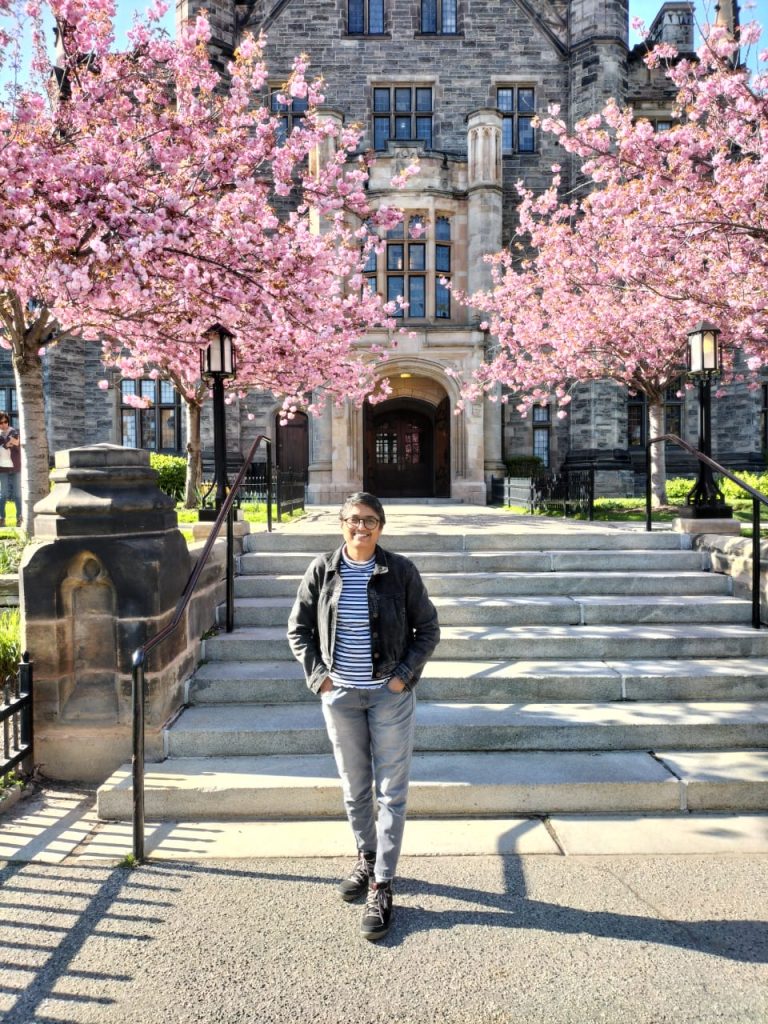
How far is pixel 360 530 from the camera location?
10.8 feet

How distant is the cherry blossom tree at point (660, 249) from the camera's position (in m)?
9.02

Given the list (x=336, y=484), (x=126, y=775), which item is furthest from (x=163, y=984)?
(x=336, y=484)

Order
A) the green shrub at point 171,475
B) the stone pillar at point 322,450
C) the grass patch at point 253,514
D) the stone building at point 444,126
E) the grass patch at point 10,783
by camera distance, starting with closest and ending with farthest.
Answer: the grass patch at point 10,783
the grass patch at point 253,514
the green shrub at point 171,475
the stone pillar at point 322,450
the stone building at point 444,126

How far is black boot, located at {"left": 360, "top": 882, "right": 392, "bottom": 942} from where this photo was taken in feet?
9.84

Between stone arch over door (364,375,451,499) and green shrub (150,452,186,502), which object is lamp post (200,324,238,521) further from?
stone arch over door (364,375,451,499)

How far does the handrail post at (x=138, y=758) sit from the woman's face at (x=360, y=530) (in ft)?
4.75

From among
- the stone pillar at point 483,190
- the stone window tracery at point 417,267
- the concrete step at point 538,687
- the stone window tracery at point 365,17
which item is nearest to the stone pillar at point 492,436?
the stone window tracery at point 417,267

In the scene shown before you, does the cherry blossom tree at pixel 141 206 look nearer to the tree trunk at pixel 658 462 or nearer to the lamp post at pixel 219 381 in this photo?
the lamp post at pixel 219 381

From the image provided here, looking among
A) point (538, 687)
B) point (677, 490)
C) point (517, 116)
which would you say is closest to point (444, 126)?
point (517, 116)

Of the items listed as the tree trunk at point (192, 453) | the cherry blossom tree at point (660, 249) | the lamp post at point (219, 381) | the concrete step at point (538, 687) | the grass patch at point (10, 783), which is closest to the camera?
the grass patch at point (10, 783)

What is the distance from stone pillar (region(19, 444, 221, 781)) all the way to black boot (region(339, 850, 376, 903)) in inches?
74.1

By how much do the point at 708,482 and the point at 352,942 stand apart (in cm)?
696

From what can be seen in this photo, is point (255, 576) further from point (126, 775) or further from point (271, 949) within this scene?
point (271, 949)

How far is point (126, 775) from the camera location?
4379mm
